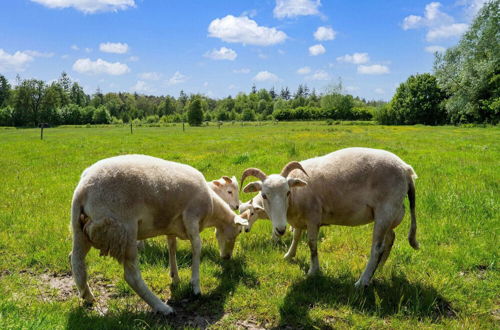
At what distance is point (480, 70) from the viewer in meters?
48.6

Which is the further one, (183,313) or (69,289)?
(69,289)

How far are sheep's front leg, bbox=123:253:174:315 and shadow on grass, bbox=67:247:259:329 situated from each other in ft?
0.37

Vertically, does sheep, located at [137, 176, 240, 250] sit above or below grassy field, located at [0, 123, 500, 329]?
above

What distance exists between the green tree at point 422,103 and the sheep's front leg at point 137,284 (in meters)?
77.6

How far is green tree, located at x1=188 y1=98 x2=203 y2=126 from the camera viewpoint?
266 ft

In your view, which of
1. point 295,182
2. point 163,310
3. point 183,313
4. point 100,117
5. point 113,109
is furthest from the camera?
point 113,109

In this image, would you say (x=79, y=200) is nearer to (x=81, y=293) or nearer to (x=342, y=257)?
(x=81, y=293)

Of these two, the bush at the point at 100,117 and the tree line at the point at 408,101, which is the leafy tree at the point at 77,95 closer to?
the tree line at the point at 408,101

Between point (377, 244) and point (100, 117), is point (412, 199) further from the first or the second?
point (100, 117)

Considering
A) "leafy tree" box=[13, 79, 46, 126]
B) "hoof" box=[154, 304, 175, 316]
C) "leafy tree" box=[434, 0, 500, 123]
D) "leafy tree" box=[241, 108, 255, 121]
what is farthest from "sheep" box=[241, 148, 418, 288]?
"leafy tree" box=[241, 108, 255, 121]

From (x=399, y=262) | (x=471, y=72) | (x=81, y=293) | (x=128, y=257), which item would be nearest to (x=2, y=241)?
(x=81, y=293)

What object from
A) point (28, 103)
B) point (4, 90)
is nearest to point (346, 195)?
point (28, 103)

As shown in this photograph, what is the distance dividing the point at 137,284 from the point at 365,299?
323 centimetres

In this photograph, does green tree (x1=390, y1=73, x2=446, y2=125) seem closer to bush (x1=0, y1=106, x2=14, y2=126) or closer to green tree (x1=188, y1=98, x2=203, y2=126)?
green tree (x1=188, y1=98, x2=203, y2=126)
